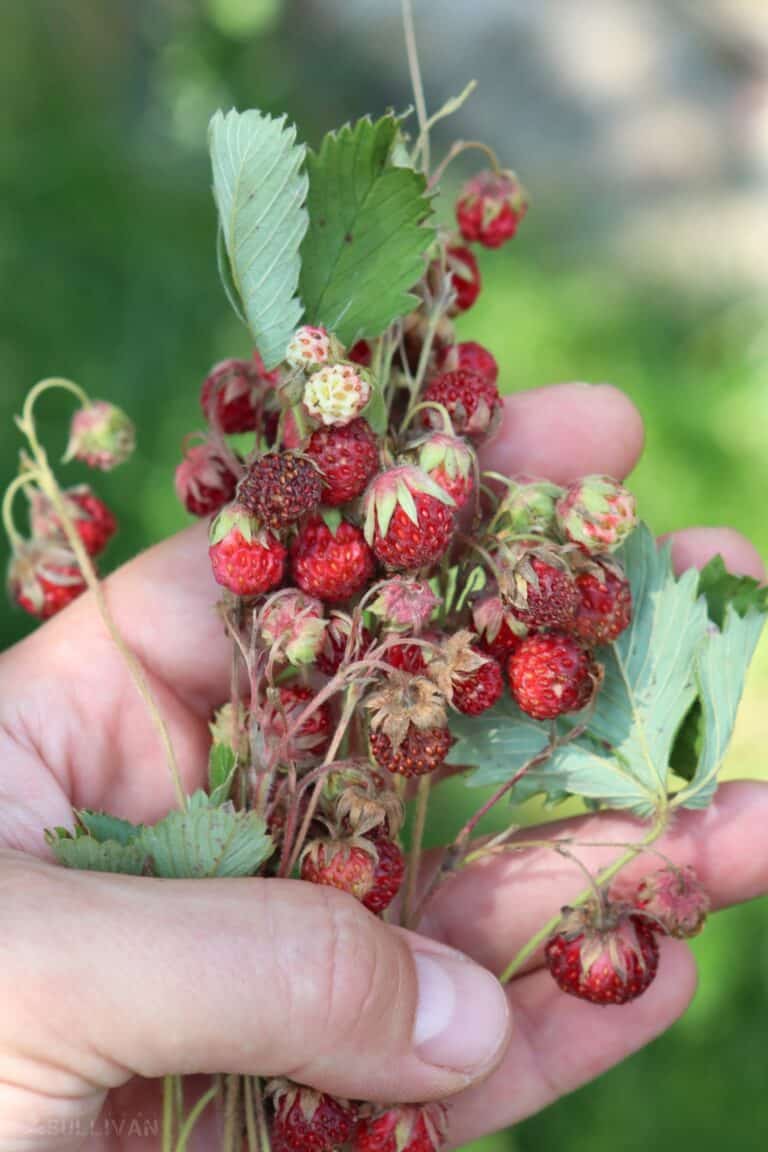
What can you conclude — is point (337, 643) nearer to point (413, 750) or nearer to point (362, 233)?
point (413, 750)

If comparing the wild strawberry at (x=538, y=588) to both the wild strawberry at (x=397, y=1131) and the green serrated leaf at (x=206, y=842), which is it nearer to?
the green serrated leaf at (x=206, y=842)

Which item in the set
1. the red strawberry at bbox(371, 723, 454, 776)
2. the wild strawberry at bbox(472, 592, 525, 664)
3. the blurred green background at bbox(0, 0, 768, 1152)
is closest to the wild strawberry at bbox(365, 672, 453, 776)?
the red strawberry at bbox(371, 723, 454, 776)

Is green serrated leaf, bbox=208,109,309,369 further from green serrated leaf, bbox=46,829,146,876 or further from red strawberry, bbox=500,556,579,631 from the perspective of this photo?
green serrated leaf, bbox=46,829,146,876

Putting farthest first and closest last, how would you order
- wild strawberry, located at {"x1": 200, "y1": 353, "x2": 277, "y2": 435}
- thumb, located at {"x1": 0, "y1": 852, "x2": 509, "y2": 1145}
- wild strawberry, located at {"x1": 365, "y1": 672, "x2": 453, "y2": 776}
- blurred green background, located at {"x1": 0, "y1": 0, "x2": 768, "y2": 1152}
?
blurred green background, located at {"x1": 0, "y1": 0, "x2": 768, "y2": 1152} → wild strawberry, located at {"x1": 200, "y1": 353, "x2": 277, "y2": 435} → wild strawberry, located at {"x1": 365, "y1": 672, "x2": 453, "y2": 776} → thumb, located at {"x1": 0, "y1": 852, "x2": 509, "y2": 1145}

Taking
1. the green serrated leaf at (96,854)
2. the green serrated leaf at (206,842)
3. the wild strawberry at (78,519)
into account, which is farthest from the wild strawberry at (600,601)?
the wild strawberry at (78,519)

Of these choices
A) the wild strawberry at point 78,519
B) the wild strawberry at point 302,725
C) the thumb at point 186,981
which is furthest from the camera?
the wild strawberry at point 78,519

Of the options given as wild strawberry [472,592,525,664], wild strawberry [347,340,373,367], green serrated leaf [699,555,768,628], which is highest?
wild strawberry [347,340,373,367]

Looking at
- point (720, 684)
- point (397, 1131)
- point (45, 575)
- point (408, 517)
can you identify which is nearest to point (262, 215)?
point (408, 517)

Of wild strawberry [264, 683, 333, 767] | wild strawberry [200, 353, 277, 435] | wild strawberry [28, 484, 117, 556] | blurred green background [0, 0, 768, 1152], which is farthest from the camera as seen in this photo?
blurred green background [0, 0, 768, 1152]
